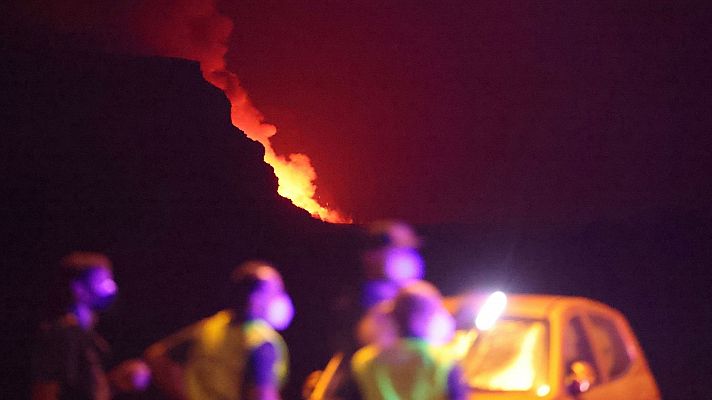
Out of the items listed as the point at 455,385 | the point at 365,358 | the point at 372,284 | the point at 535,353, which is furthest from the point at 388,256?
the point at 535,353

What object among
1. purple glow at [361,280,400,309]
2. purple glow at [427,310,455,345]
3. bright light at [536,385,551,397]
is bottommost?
purple glow at [427,310,455,345]

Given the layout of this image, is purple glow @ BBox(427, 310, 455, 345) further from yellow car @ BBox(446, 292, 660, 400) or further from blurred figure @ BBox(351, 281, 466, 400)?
yellow car @ BBox(446, 292, 660, 400)

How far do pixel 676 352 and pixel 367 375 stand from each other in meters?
12.6

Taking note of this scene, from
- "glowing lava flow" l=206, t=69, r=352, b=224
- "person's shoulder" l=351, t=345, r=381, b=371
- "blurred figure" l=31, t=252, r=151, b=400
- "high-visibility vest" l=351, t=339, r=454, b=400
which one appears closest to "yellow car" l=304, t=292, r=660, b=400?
"person's shoulder" l=351, t=345, r=381, b=371

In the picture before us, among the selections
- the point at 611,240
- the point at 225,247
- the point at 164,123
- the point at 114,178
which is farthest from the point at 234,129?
the point at 611,240

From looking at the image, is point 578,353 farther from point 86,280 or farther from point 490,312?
point 86,280

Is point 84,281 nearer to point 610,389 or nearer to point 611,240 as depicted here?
point 610,389

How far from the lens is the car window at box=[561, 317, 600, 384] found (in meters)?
5.59

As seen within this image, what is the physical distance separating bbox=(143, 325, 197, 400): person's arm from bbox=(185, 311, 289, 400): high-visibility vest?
Answer: 146 millimetres

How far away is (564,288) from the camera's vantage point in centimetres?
1919

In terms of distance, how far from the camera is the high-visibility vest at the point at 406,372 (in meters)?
3.80

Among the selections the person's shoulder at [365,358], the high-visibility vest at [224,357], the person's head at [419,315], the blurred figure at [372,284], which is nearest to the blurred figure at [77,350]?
the high-visibility vest at [224,357]

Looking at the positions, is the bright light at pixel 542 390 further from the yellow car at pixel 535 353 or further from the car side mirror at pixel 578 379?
the car side mirror at pixel 578 379

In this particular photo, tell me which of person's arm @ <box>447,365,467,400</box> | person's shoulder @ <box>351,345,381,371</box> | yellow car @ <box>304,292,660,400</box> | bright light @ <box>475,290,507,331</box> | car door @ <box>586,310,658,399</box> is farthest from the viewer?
car door @ <box>586,310,658,399</box>
